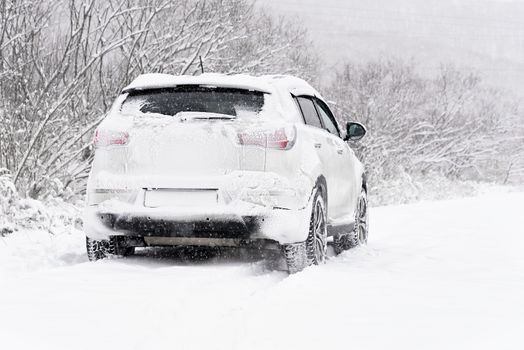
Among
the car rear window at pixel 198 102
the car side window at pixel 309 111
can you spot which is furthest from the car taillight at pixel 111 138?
the car side window at pixel 309 111

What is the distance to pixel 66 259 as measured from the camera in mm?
6879

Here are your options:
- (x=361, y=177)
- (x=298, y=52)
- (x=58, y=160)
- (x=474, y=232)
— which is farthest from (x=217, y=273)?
(x=298, y=52)

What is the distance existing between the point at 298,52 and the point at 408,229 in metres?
15.9

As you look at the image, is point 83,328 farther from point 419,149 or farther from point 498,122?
point 498,122

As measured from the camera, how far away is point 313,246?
602cm

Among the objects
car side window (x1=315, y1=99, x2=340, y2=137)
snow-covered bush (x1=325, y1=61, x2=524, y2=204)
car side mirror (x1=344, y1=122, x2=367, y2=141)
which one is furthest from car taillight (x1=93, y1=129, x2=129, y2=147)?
snow-covered bush (x1=325, y1=61, x2=524, y2=204)

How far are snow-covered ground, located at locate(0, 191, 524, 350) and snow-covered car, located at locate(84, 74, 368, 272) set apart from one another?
0.98ft

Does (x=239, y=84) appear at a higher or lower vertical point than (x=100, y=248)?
higher

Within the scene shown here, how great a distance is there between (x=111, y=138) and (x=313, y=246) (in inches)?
73.1

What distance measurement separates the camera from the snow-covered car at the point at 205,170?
548cm

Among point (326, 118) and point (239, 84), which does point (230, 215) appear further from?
point (326, 118)

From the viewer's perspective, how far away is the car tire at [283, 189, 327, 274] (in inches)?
224

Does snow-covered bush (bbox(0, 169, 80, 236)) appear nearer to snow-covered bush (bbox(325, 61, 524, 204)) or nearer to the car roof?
the car roof

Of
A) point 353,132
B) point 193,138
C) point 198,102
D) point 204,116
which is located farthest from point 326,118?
point 193,138
